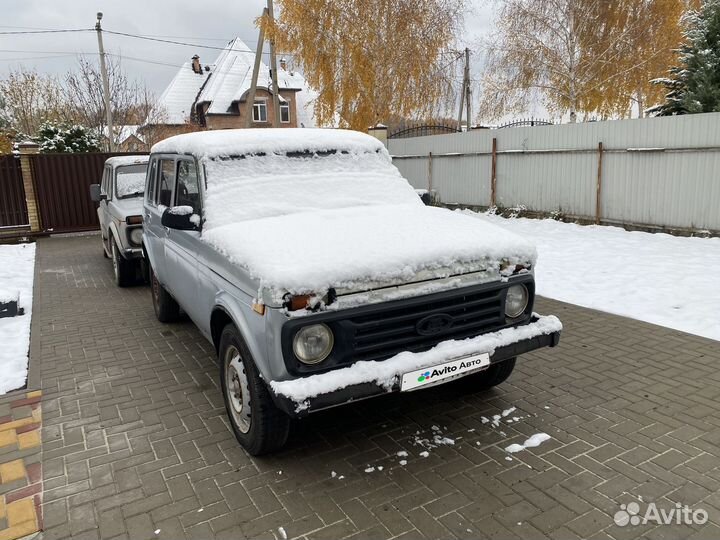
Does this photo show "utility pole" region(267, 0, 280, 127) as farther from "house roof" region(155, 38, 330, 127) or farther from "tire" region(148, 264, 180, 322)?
"house roof" region(155, 38, 330, 127)

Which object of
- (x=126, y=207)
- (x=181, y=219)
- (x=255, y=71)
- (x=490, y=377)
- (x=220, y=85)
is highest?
(x=220, y=85)

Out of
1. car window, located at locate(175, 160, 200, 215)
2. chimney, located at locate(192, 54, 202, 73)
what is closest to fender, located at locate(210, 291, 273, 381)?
car window, located at locate(175, 160, 200, 215)

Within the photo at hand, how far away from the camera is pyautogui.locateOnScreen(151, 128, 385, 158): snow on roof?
13.9 feet

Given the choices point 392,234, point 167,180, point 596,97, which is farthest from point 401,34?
point 392,234

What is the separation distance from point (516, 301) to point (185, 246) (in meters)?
2.67

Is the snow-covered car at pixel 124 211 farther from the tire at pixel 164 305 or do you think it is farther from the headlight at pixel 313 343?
the headlight at pixel 313 343

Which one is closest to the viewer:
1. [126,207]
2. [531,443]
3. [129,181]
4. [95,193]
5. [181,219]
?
[531,443]

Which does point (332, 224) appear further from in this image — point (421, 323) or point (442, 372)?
point (442, 372)

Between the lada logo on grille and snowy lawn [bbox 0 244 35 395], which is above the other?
the lada logo on grille

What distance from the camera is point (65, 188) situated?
15.0 m

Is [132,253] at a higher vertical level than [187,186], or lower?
lower

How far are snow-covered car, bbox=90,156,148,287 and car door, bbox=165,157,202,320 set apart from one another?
3063 millimetres

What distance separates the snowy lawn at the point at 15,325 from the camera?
491 centimetres

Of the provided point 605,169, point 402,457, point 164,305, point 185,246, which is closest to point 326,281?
point 402,457
